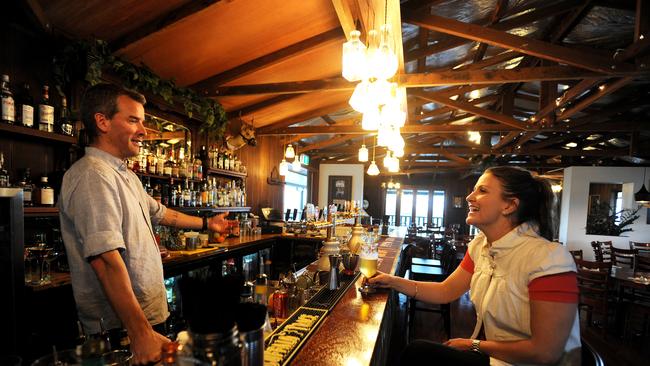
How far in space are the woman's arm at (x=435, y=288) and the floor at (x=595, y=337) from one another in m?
2.35

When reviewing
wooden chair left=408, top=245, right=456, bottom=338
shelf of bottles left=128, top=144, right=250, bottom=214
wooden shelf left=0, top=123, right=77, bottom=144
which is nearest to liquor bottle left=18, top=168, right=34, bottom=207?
wooden shelf left=0, top=123, right=77, bottom=144

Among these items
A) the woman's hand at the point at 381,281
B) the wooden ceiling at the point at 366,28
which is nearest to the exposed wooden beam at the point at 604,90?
the wooden ceiling at the point at 366,28

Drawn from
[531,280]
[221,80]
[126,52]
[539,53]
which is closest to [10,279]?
[126,52]

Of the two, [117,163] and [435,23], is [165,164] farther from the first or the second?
[435,23]

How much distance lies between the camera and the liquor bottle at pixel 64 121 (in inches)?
103

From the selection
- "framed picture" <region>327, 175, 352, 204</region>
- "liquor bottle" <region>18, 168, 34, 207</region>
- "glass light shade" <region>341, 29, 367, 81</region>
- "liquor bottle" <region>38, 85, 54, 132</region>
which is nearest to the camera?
"glass light shade" <region>341, 29, 367, 81</region>

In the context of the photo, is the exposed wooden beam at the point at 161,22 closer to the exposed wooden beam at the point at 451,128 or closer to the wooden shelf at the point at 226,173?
the wooden shelf at the point at 226,173

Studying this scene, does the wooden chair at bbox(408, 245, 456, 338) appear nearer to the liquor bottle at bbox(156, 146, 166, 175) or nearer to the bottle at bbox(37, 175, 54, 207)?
the liquor bottle at bbox(156, 146, 166, 175)

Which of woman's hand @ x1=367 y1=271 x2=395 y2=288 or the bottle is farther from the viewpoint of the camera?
the bottle

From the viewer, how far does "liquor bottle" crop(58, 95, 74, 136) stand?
103 inches

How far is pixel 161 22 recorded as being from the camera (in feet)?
9.14

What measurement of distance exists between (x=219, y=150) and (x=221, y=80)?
149 centimetres

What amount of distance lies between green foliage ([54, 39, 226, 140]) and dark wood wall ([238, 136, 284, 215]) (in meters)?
2.09

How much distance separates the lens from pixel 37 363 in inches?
27.7
